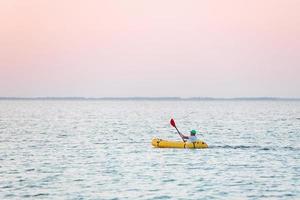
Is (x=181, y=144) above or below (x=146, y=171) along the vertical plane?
above

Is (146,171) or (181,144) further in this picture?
(181,144)

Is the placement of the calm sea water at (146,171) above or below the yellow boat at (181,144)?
below

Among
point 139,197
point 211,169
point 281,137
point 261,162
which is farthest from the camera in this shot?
point 281,137

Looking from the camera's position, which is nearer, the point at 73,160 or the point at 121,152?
the point at 73,160

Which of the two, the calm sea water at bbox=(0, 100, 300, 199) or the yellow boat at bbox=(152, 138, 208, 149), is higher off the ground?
the yellow boat at bbox=(152, 138, 208, 149)

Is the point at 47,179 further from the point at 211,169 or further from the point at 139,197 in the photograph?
the point at 211,169

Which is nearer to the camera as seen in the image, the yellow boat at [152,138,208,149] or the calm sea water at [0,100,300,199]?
the calm sea water at [0,100,300,199]

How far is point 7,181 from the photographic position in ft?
101

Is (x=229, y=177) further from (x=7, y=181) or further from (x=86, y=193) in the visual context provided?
(x=7, y=181)

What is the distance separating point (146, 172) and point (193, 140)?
37.2 feet

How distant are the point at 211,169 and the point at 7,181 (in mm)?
12000

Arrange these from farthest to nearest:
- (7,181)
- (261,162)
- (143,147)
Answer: (143,147) → (261,162) → (7,181)

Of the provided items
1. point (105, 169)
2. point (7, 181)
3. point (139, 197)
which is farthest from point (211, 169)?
point (7, 181)

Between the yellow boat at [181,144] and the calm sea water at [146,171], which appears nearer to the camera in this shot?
the calm sea water at [146,171]
